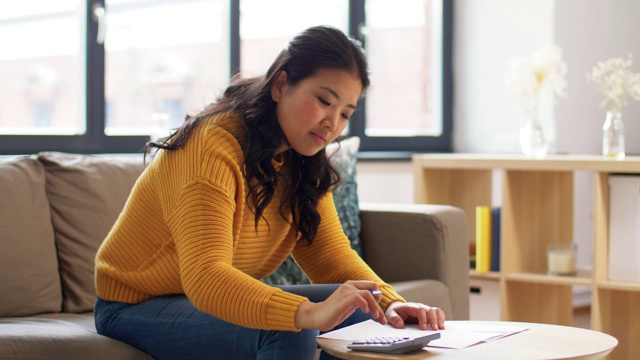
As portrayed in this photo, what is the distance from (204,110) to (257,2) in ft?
7.09

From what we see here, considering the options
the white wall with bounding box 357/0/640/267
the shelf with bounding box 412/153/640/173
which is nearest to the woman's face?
the shelf with bounding box 412/153/640/173

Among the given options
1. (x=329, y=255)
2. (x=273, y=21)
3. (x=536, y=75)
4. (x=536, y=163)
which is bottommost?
(x=329, y=255)

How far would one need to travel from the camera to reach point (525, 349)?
148cm

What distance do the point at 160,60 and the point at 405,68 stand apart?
119 centimetres

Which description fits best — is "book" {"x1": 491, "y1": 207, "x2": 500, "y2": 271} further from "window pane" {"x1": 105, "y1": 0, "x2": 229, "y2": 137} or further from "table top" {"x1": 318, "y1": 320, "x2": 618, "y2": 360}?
"table top" {"x1": 318, "y1": 320, "x2": 618, "y2": 360}

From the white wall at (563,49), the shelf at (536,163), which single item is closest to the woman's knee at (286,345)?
the shelf at (536,163)

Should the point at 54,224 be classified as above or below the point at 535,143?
below

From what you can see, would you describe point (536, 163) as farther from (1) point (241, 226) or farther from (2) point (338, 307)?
(2) point (338, 307)

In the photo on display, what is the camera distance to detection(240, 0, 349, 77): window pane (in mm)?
3895

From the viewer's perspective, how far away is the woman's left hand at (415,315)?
1.66 m

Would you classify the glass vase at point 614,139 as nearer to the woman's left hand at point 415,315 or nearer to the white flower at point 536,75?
the white flower at point 536,75

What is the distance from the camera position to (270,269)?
205 centimetres

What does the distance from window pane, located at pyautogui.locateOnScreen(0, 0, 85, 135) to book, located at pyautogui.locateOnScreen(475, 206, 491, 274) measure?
1.47m

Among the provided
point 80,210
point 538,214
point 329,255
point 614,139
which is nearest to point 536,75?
point 614,139
